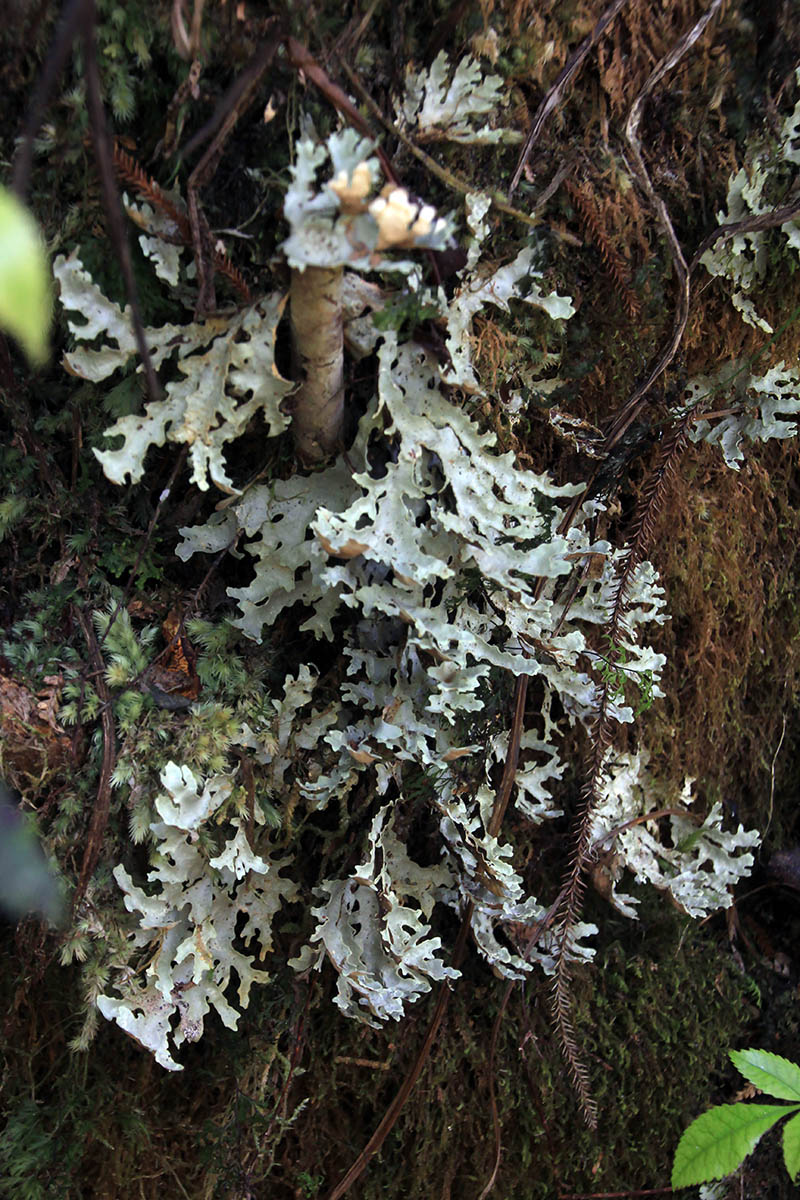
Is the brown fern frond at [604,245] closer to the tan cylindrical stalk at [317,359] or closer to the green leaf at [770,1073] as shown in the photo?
the tan cylindrical stalk at [317,359]

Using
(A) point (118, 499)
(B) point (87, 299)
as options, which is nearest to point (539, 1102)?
(A) point (118, 499)

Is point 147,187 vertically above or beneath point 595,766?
above

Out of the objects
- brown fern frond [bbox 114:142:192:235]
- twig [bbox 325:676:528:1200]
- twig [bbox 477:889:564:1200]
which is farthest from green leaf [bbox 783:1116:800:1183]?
brown fern frond [bbox 114:142:192:235]

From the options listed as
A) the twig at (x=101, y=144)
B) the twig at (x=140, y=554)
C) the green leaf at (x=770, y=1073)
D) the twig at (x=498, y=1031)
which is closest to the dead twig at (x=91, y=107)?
the twig at (x=101, y=144)

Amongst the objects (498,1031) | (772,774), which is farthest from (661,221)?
(498,1031)

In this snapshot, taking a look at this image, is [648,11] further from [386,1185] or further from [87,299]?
[386,1185]

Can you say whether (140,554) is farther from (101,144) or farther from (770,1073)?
(770,1073)
